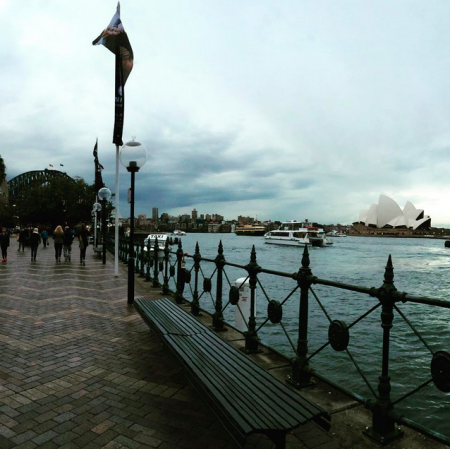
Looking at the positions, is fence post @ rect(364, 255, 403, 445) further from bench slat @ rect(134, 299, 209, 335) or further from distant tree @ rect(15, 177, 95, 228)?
distant tree @ rect(15, 177, 95, 228)

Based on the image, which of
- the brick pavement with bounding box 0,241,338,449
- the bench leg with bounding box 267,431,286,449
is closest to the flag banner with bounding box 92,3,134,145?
the brick pavement with bounding box 0,241,338,449

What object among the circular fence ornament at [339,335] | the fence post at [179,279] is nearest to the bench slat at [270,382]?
the circular fence ornament at [339,335]

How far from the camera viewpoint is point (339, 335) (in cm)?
304

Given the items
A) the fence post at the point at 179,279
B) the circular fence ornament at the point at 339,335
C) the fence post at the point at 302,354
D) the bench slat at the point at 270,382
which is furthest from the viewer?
the fence post at the point at 179,279

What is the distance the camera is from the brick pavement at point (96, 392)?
109 inches

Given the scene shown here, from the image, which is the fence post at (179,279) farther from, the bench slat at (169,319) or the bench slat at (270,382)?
the bench slat at (270,382)

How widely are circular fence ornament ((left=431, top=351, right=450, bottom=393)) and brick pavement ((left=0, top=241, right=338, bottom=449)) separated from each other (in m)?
0.91

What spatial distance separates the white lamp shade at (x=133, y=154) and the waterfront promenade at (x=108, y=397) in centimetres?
339

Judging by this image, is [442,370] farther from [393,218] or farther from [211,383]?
[393,218]

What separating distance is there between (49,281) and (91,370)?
7739mm

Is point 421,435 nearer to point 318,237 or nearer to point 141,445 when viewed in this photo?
point 141,445

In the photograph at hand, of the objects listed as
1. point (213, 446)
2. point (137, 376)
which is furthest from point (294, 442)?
point (137, 376)

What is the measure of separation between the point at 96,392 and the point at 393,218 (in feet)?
478

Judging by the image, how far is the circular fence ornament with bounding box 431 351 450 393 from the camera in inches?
89.3
